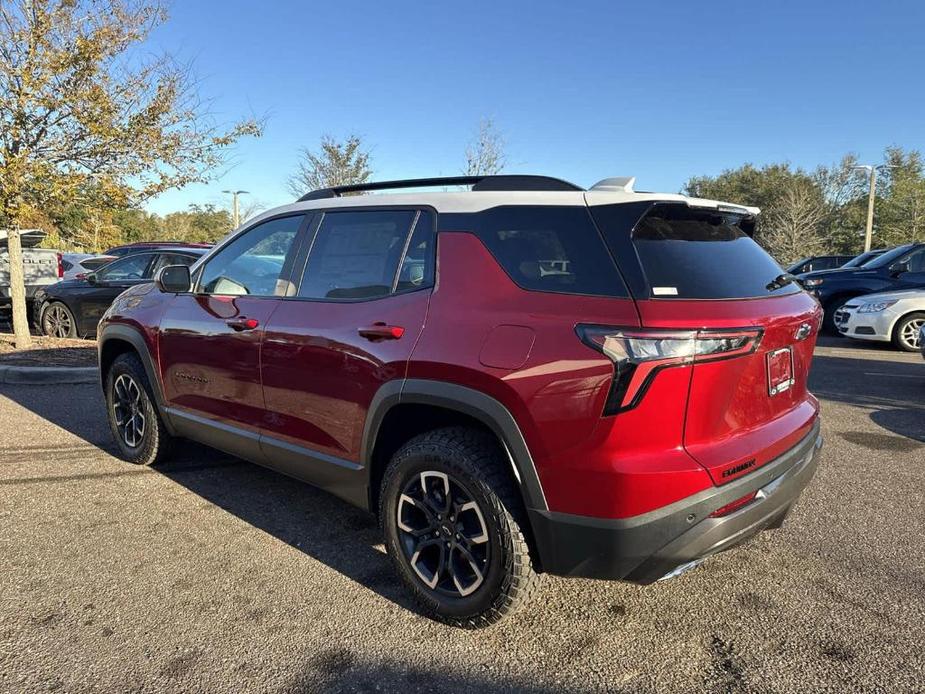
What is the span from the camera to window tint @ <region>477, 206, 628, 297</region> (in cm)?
228

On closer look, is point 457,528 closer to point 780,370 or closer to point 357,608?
point 357,608

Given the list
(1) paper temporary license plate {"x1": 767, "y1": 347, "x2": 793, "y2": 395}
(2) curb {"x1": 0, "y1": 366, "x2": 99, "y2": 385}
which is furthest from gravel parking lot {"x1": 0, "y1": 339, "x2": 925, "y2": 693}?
(2) curb {"x1": 0, "y1": 366, "x2": 99, "y2": 385}

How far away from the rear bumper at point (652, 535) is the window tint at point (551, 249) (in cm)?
78

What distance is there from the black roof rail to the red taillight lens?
4.41ft

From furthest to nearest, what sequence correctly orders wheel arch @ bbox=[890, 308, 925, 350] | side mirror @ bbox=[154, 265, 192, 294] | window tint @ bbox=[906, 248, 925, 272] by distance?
window tint @ bbox=[906, 248, 925, 272] → wheel arch @ bbox=[890, 308, 925, 350] → side mirror @ bbox=[154, 265, 192, 294]

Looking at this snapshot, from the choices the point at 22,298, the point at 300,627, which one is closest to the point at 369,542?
the point at 300,627

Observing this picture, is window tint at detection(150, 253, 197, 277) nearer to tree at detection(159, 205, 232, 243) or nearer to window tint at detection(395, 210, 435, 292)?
window tint at detection(395, 210, 435, 292)

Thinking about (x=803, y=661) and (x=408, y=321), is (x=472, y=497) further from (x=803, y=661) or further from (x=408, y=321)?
(x=803, y=661)

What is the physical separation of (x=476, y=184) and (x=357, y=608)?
1949 millimetres

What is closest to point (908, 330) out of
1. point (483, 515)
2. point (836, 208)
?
point (483, 515)

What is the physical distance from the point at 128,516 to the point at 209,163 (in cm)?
608

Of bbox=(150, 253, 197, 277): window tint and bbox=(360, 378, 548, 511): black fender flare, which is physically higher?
bbox=(150, 253, 197, 277): window tint

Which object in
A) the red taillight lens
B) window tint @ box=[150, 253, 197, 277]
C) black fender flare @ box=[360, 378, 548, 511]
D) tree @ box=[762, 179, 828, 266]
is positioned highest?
tree @ box=[762, 179, 828, 266]

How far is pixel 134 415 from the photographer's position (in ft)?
14.8
